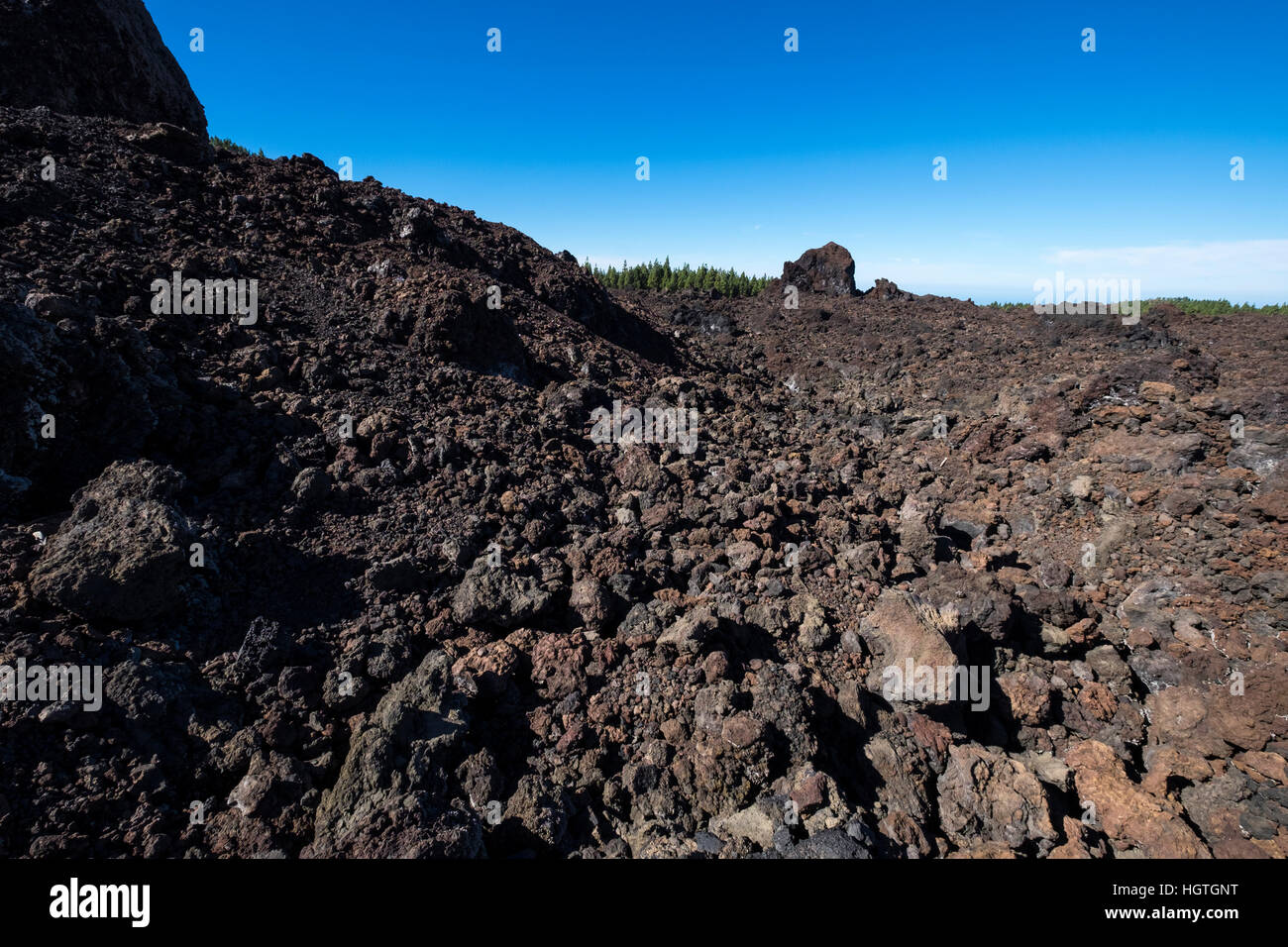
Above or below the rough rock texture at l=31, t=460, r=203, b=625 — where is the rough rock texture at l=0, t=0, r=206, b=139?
above

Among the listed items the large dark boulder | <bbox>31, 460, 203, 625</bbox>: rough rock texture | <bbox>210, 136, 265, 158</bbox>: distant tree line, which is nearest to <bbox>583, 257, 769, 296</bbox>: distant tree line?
the large dark boulder

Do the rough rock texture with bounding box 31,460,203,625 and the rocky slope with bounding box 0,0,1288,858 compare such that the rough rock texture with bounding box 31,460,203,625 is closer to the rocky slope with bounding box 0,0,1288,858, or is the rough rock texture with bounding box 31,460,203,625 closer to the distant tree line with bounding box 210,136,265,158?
the rocky slope with bounding box 0,0,1288,858

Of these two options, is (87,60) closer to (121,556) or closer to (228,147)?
(228,147)

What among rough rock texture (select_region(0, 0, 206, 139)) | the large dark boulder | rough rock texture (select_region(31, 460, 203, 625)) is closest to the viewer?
rough rock texture (select_region(31, 460, 203, 625))

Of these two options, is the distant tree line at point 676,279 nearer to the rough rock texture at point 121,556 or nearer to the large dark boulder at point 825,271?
the large dark boulder at point 825,271

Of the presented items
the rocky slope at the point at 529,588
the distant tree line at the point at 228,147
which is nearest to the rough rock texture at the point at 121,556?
the rocky slope at the point at 529,588
